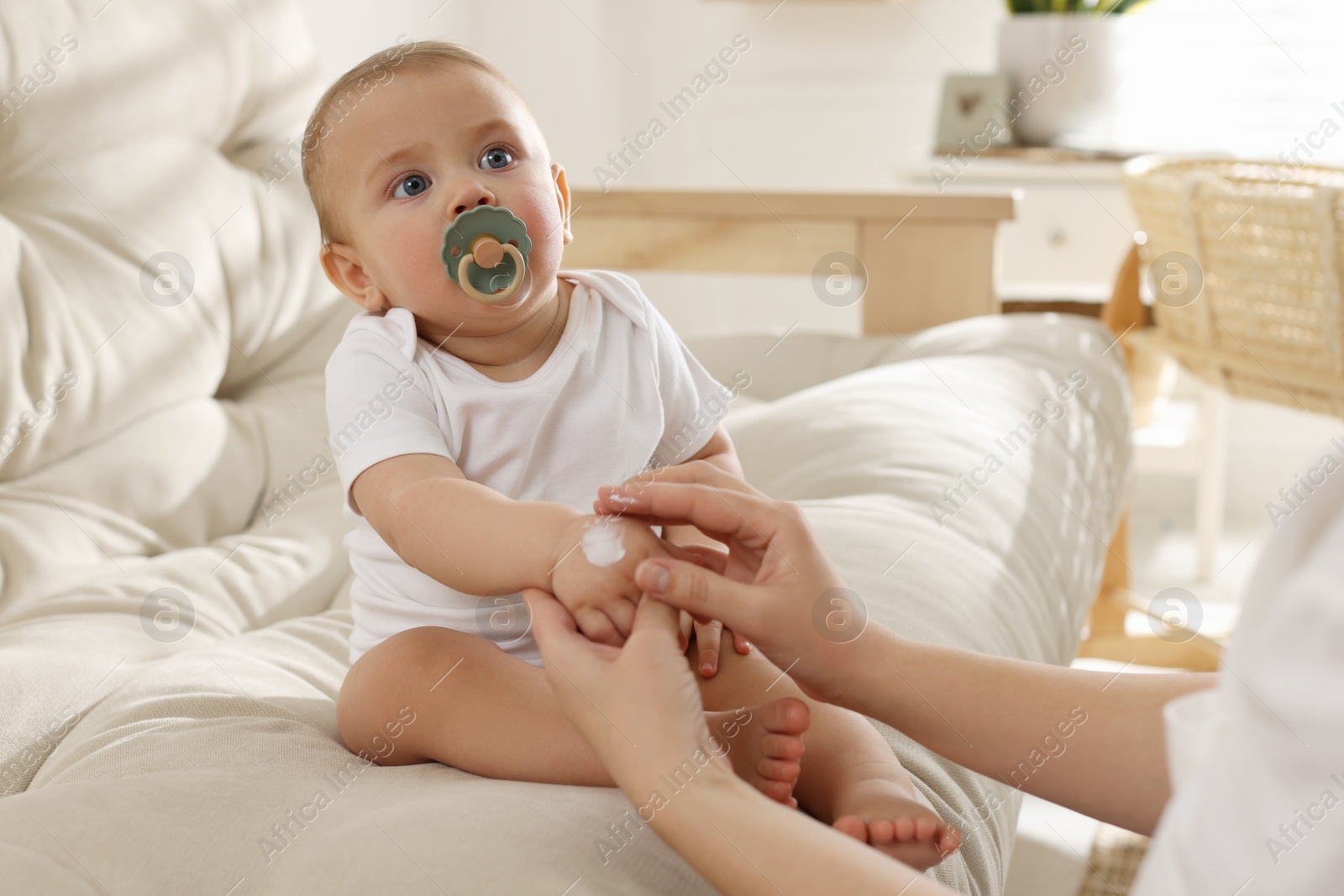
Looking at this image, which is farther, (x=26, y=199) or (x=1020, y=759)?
(x=26, y=199)

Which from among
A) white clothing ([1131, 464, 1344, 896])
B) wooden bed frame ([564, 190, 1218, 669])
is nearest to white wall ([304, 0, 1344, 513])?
wooden bed frame ([564, 190, 1218, 669])

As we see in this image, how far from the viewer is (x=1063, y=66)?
79.5 inches

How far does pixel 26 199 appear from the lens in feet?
→ 3.16

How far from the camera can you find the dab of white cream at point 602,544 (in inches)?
19.0

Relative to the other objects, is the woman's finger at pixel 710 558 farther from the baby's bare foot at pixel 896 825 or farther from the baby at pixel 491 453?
the baby's bare foot at pixel 896 825

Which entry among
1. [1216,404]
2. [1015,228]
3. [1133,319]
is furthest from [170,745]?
[1216,404]

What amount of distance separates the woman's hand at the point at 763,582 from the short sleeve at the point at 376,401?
14 cm

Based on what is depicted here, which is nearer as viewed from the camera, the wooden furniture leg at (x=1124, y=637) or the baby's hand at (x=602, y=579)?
the baby's hand at (x=602, y=579)

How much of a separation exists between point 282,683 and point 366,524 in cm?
11

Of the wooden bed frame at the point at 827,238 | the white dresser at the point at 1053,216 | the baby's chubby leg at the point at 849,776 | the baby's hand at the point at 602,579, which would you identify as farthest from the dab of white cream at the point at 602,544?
the white dresser at the point at 1053,216

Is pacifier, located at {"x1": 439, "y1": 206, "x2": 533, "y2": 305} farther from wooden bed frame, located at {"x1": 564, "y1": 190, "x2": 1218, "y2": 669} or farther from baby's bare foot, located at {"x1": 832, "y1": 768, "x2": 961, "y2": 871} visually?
wooden bed frame, located at {"x1": 564, "y1": 190, "x2": 1218, "y2": 669}

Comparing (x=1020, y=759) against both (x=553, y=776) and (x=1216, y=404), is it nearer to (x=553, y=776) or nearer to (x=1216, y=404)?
(x=553, y=776)

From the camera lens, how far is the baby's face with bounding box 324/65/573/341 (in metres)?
0.60

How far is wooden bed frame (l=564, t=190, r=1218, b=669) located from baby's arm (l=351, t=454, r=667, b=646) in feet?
2.49
